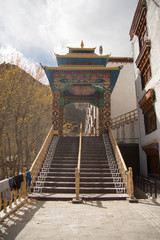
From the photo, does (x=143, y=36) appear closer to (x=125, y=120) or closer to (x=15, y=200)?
(x=125, y=120)

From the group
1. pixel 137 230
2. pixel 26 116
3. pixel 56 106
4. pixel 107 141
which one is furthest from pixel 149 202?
pixel 26 116

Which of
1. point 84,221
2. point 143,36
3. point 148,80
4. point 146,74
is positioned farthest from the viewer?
point 143,36

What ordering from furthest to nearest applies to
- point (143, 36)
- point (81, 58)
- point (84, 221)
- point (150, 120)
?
point (81, 58) → point (143, 36) → point (150, 120) → point (84, 221)

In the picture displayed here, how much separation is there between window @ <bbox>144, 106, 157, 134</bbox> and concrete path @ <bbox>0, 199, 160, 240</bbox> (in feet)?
17.2

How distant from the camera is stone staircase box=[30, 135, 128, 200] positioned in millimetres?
7660

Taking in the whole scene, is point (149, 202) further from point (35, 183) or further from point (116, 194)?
point (35, 183)

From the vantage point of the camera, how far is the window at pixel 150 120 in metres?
10.6

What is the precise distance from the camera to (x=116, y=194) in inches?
298

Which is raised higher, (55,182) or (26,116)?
(26,116)

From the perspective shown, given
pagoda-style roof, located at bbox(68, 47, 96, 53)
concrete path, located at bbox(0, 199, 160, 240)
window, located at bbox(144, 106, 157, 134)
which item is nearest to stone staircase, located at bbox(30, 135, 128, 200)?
concrete path, located at bbox(0, 199, 160, 240)

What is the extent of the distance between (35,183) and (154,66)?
9.14m

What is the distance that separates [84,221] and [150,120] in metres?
8.36

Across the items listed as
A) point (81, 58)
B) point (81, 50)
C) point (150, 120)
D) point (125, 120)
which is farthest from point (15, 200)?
point (81, 50)

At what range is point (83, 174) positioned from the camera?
9.03m
